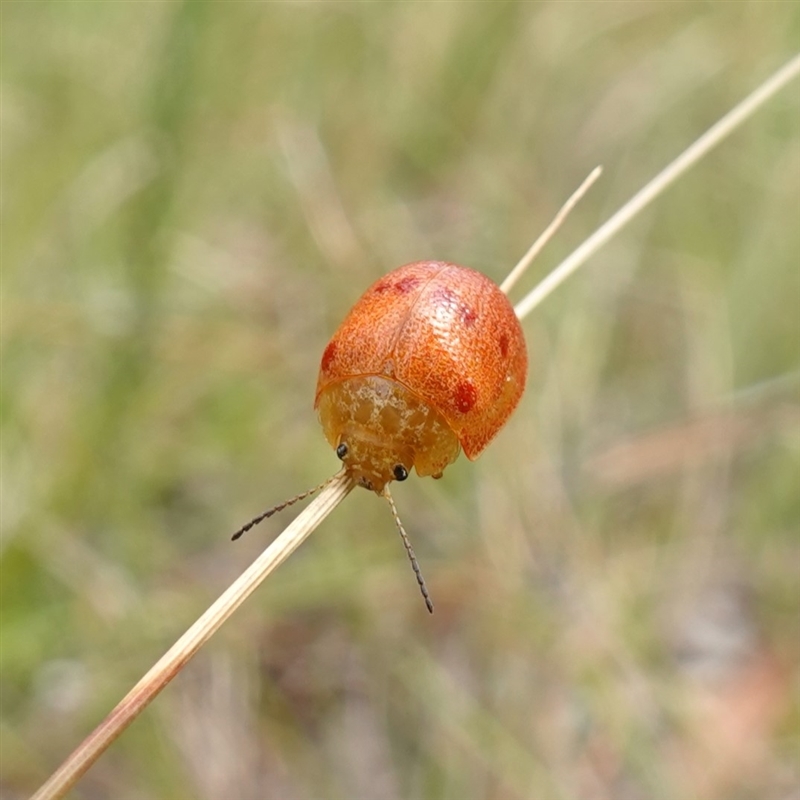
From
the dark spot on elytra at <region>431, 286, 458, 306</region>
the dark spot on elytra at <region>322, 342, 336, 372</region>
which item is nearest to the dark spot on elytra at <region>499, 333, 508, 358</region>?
the dark spot on elytra at <region>431, 286, 458, 306</region>

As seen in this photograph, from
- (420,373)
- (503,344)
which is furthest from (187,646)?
(503,344)

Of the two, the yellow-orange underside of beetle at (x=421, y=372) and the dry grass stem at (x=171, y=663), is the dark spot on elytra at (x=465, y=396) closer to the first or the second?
the yellow-orange underside of beetle at (x=421, y=372)

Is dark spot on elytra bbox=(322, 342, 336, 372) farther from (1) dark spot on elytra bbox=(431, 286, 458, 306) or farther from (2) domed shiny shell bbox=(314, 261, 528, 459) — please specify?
(1) dark spot on elytra bbox=(431, 286, 458, 306)

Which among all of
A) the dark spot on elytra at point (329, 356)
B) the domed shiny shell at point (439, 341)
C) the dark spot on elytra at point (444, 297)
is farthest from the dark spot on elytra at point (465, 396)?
the dark spot on elytra at point (329, 356)

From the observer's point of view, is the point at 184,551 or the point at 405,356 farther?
the point at 184,551

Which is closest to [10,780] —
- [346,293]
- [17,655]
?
[17,655]

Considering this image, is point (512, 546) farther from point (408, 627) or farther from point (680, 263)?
point (680, 263)

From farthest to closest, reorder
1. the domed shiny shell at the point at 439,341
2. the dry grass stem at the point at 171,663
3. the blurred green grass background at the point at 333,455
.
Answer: the blurred green grass background at the point at 333,455 < the domed shiny shell at the point at 439,341 < the dry grass stem at the point at 171,663

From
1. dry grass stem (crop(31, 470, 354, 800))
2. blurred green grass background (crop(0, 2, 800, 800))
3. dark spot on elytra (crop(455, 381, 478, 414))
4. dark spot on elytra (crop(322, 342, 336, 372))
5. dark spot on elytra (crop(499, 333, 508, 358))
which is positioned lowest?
dry grass stem (crop(31, 470, 354, 800))
